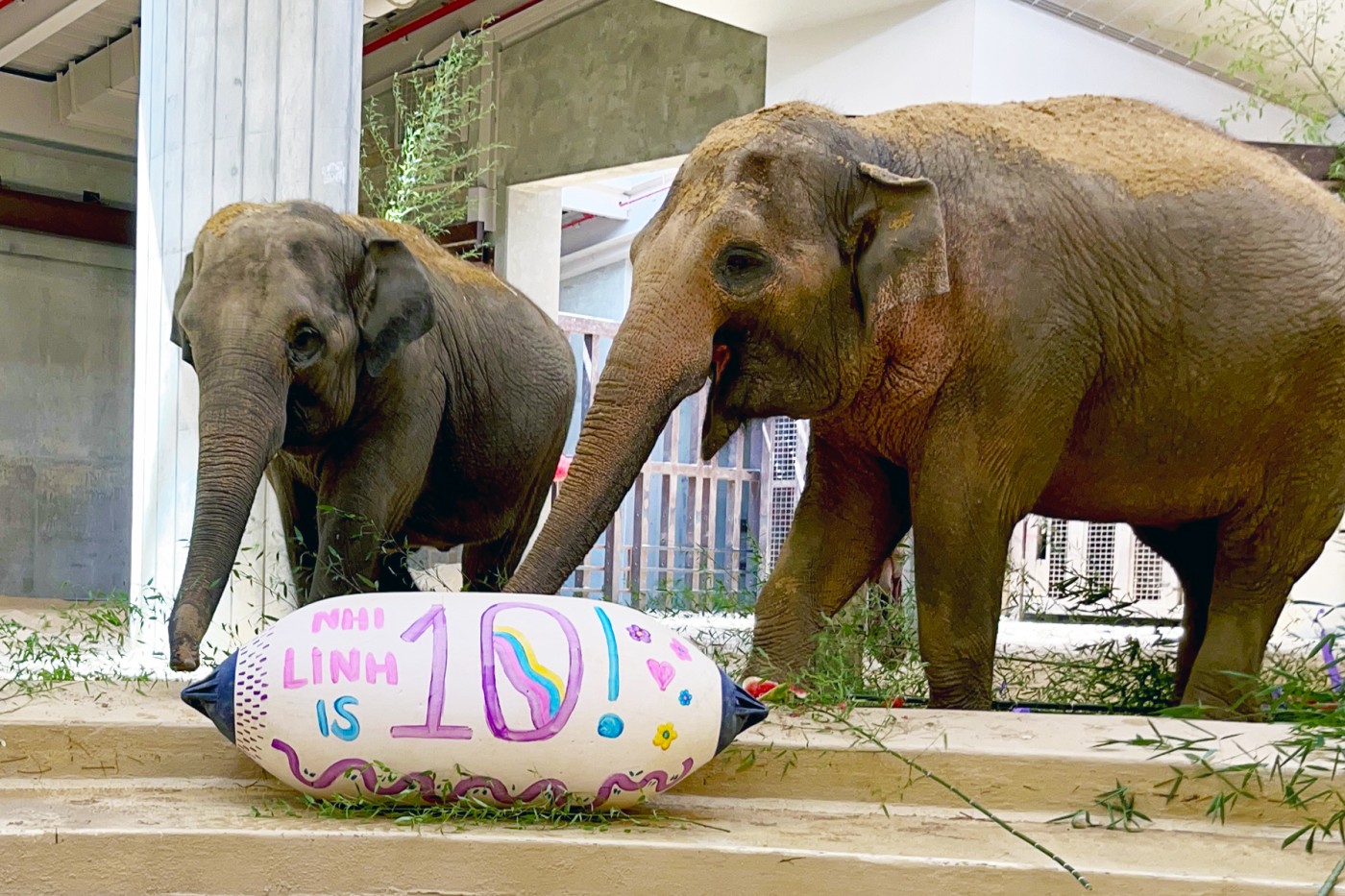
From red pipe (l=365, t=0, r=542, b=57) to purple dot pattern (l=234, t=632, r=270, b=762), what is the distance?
930cm

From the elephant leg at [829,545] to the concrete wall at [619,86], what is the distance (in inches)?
248

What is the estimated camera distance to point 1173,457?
4.37 meters

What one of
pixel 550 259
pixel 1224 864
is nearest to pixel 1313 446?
pixel 1224 864

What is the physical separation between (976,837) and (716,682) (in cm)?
56

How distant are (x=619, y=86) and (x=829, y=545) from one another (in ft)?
24.5

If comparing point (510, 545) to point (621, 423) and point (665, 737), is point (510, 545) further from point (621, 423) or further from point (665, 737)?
point (665, 737)

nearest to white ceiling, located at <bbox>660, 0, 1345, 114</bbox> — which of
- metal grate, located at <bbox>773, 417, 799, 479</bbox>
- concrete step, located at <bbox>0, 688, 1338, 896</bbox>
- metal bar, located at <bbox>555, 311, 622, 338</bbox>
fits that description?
metal bar, located at <bbox>555, 311, 622, 338</bbox>

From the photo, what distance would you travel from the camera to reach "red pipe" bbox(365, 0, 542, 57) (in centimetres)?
1191

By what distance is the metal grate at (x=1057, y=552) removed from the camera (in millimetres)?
10047

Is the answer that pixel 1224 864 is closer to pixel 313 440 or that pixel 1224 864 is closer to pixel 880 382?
pixel 880 382

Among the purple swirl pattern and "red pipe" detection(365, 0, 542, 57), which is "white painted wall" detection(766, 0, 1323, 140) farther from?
the purple swirl pattern

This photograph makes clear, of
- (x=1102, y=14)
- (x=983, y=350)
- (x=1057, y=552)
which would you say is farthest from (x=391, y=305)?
(x=1057, y=552)

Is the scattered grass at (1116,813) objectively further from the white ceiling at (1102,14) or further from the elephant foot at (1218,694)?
the white ceiling at (1102,14)

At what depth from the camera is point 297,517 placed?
533 cm
